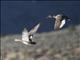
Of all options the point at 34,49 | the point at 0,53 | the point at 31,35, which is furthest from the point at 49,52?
the point at 31,35

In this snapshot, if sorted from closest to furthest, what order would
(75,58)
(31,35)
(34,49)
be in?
(31,35) → (75,58) → (34,49)

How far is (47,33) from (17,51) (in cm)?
128

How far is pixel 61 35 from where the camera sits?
14242 mm

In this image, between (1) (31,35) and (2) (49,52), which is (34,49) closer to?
(2) (49,52)

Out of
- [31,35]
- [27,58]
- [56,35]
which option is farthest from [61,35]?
[31,35]

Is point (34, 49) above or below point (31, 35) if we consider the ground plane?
below

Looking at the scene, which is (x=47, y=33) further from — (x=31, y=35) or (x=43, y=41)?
(x=31, y=35)

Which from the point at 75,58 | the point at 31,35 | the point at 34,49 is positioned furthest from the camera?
the point at 34,49

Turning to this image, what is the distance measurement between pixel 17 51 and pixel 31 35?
33.8 feet

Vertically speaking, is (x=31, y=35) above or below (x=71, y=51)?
above

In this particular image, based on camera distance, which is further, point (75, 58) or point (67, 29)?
A: point (67, 29)

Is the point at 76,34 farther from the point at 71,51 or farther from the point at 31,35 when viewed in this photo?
the point at 31,35

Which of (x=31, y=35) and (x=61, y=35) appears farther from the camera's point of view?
(x=61, y=35)

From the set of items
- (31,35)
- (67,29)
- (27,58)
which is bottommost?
(27,58)
